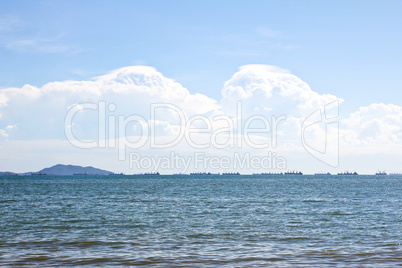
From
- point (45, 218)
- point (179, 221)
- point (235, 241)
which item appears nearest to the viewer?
point (235, 241)

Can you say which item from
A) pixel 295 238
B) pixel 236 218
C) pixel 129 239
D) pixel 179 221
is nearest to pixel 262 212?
pixel 236 218

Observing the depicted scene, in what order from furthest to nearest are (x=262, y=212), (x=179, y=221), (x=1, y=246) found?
1. (x=262, y=212)
2. (x=179, y=221)
3. (x=1, y=246)

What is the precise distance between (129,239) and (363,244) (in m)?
17.7

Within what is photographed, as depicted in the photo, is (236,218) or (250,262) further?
(236,218)

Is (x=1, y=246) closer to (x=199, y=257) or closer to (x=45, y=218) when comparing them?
(x=199, y=257)

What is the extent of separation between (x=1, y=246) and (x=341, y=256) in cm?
2314

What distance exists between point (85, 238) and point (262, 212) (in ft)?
89.8

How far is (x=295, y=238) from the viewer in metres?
33.2

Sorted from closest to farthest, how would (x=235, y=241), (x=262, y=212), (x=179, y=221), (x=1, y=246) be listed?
(x=1, y=246), (x=235, y=241), (x=179, y=221), (x=262, y=212)

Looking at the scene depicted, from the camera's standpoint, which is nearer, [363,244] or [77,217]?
[363,244]

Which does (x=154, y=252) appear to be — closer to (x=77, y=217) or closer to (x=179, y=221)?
(x=179, y=221)

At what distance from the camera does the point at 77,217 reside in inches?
1928

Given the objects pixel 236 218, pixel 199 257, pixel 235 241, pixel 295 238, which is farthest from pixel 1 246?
pixel 236 218

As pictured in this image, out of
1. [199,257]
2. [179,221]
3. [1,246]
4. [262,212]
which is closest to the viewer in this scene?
[199,257]
